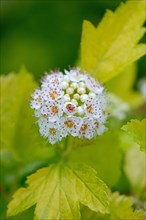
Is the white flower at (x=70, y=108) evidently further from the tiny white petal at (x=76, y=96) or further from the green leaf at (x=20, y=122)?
the green leaf at (x=20, y=122)

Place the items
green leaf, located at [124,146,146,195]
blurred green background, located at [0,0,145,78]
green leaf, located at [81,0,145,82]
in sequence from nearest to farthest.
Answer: green leaf, located at [81,0,145,82], green leaf, located at [124,146,146,195], blurred green background, located at [0,0,145,78]

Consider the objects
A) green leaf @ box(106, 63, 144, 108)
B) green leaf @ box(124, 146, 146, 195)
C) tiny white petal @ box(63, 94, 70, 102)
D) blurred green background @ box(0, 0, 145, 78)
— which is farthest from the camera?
blurred green background @ box(0, 0, 145, 78)

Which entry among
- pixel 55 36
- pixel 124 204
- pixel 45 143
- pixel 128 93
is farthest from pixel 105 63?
pixel 55 36

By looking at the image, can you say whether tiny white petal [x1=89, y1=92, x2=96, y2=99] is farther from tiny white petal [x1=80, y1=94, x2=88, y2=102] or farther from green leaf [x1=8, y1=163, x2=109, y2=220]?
green leaf [x1=8, y1=163, x2=109, y2=220]

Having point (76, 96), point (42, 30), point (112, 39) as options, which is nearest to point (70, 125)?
point (76, 96)

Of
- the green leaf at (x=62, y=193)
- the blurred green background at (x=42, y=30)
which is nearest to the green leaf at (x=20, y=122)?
the green leaf at (x=62, y=193)

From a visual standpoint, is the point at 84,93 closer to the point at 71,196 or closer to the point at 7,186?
the point at 71,196

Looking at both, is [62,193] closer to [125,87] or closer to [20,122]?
[20,122]

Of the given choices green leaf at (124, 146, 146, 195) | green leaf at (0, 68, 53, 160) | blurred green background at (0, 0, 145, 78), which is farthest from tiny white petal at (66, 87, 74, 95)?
blurred green background at (0, 0, 145, 78)

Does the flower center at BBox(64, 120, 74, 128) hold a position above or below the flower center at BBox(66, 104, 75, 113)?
below
